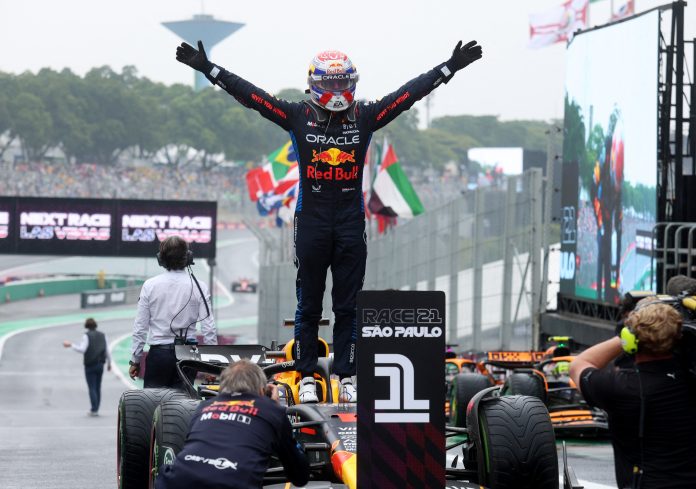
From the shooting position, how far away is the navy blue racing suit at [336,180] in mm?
8516

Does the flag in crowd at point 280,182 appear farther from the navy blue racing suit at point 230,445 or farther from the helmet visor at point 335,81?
the navy blue racing suit at point 230,445

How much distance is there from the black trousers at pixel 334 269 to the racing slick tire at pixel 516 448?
115cm

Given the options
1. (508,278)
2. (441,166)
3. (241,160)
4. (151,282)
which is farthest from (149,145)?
(151,282)

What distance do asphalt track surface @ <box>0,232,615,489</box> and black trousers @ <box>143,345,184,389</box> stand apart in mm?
1109

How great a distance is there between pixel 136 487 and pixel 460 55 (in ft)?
10.0

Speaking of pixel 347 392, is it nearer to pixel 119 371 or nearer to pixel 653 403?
pixel 653 403

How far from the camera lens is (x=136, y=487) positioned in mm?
8469

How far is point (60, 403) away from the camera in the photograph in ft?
108

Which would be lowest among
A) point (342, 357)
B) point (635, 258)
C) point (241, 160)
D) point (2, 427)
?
point (2, 427)

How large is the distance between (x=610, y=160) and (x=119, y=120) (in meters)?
140

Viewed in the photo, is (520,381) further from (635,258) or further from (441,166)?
(441,166)

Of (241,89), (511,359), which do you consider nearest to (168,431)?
(241,89)

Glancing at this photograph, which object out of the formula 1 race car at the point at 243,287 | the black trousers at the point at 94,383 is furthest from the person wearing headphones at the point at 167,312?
the formula 1 race car at the point at 243,287

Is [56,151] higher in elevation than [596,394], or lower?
higher
